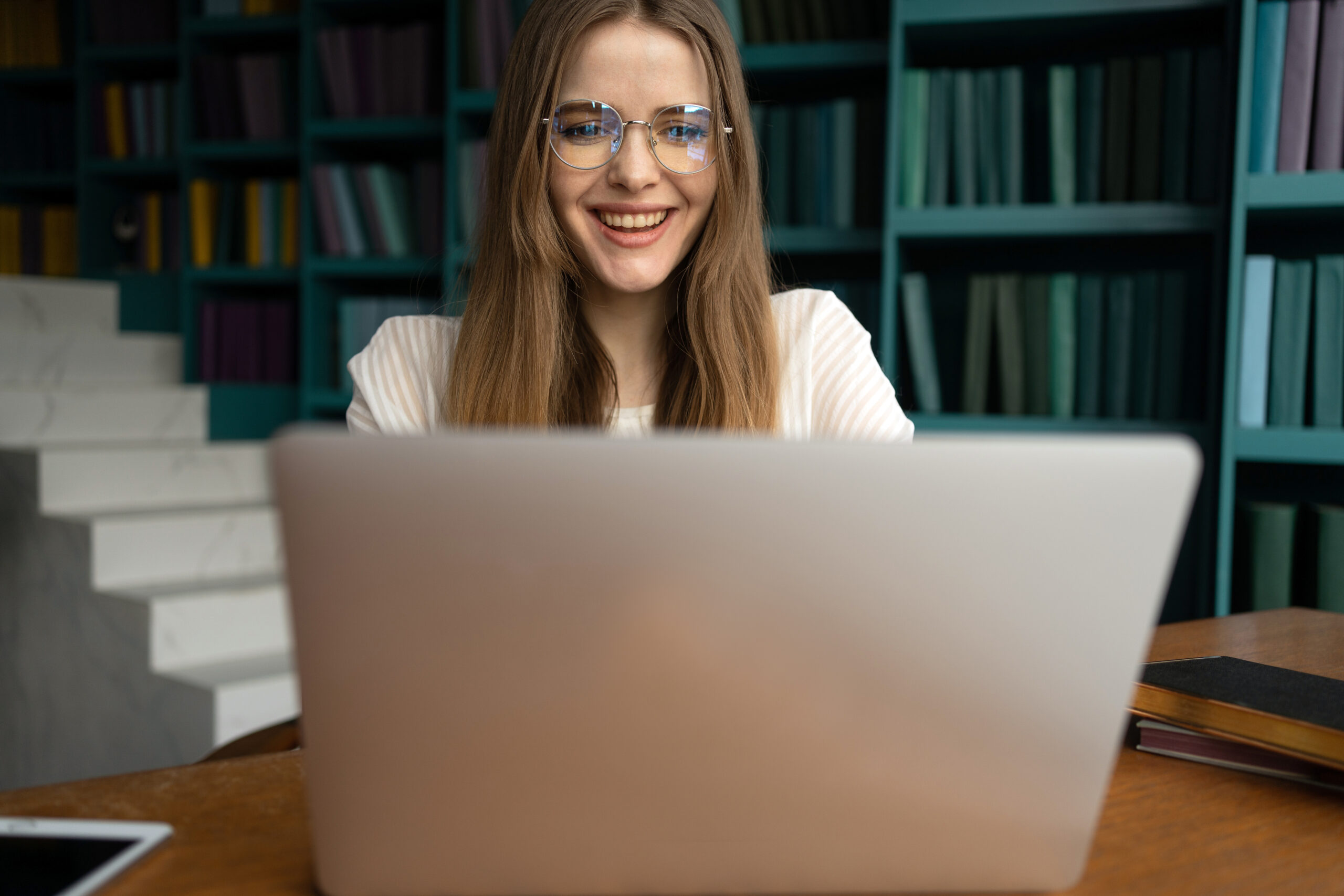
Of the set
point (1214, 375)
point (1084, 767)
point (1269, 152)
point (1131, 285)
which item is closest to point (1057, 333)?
point (1131, 285)

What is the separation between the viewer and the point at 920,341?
2197 mm

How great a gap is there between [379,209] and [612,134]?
1996mm

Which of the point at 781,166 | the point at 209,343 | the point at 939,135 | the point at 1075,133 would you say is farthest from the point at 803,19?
the point at 209,343

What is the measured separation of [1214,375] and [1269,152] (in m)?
0.43

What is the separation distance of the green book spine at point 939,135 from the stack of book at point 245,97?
2.13 m

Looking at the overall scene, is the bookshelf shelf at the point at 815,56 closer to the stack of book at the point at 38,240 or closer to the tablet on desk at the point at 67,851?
the tablet on desk at the point at 67,851

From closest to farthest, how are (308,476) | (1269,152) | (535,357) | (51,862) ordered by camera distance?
(308,476), (51,862), (535,357), (1269,152)

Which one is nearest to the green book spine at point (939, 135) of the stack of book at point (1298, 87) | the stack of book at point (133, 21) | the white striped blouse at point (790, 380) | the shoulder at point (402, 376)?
the stack of book at point (1298, 87)

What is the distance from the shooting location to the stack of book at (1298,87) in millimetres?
1812

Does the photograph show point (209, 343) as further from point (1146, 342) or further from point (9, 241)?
point (1146, 342)

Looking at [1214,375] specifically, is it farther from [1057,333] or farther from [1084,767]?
[1084,767]

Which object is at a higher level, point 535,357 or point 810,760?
point 535,357

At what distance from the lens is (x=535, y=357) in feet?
3.86

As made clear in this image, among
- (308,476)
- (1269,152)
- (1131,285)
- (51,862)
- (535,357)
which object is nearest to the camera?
(308,476)
